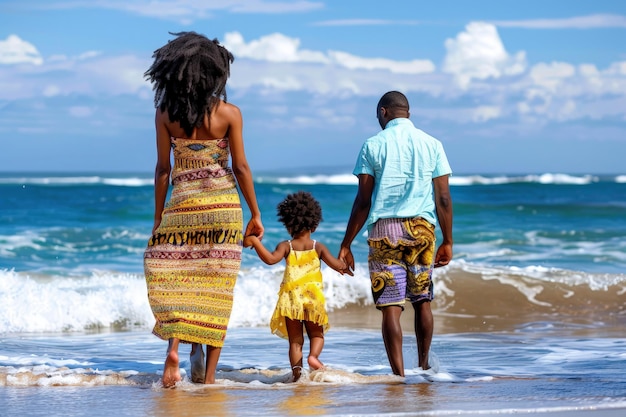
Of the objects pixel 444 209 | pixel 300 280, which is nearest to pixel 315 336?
pixel 300 280

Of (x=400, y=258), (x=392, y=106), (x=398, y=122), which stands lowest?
(x=400, y=258)

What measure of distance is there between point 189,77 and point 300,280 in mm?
1397

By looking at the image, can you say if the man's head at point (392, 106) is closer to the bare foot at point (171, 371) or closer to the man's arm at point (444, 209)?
the man's arm at point (444, 209)

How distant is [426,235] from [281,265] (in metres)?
7.22

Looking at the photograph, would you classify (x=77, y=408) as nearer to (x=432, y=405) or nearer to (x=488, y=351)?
(x=432, y=405)

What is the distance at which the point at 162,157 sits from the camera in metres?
5.23

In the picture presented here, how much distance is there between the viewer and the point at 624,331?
8.66 m

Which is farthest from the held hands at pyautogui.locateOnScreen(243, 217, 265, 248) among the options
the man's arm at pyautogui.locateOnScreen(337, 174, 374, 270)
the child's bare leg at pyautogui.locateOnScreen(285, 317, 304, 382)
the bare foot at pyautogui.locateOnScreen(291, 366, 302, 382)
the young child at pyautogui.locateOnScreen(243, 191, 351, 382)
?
the bare foot at pyautogui.locateOnScreen(291, 366, 302, 382)

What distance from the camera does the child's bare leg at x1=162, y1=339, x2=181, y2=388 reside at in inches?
205

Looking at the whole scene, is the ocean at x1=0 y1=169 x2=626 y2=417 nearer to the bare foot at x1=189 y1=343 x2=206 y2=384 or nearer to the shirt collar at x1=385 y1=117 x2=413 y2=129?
the bare foot at x1=189 y1=343 x2=206 y2=384

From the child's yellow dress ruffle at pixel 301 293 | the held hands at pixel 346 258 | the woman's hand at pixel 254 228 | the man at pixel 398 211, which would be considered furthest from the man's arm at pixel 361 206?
the woman's hand at pixel 254 228

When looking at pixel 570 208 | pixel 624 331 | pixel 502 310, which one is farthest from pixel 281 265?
pixel 570 208

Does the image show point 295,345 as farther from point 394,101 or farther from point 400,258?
point 394,101

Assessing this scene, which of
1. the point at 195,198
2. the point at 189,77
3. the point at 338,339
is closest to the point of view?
the point at 189,77
